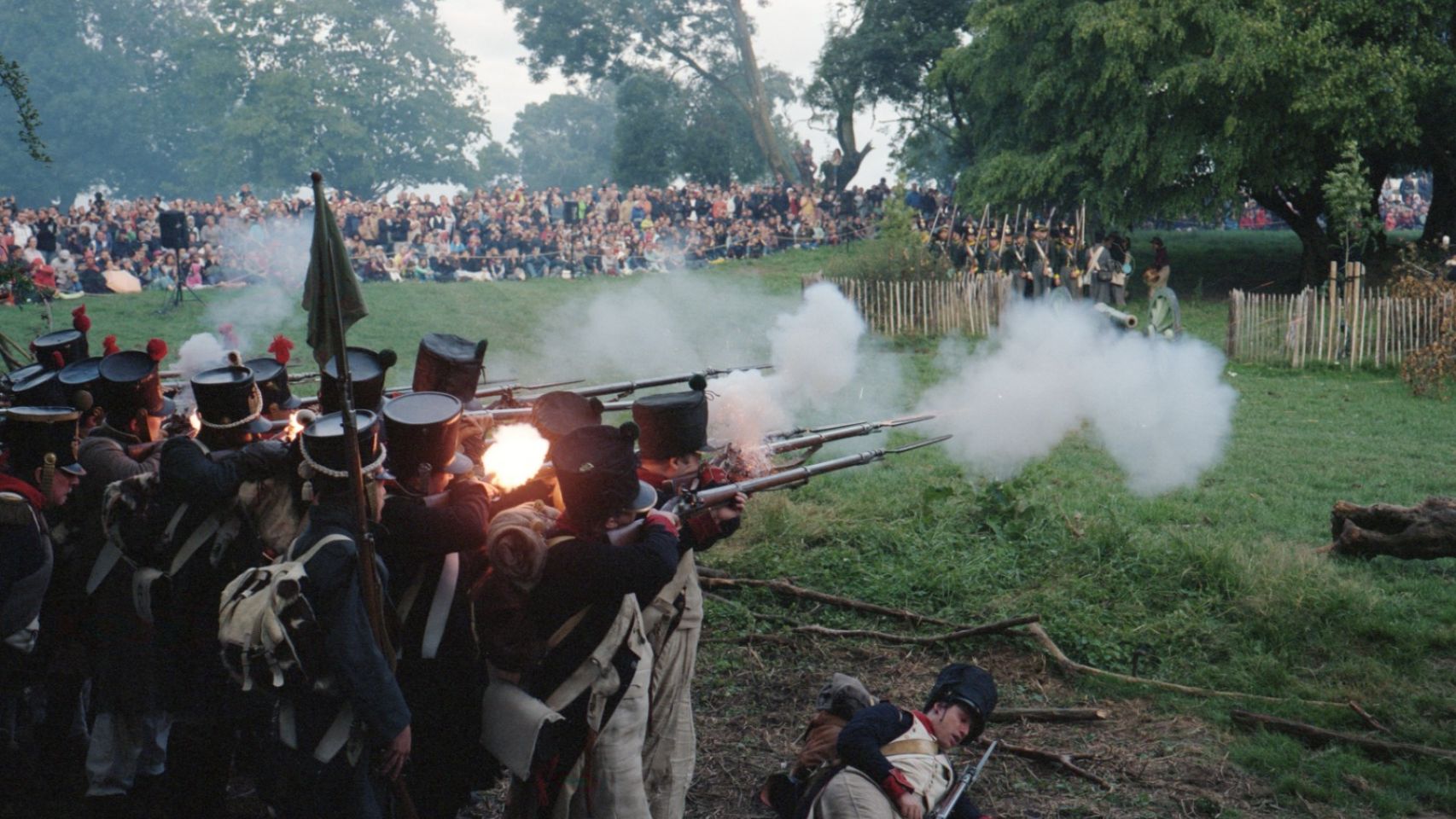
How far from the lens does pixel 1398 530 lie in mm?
7848

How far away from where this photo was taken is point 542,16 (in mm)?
41781

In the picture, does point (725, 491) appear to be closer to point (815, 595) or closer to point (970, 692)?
point (970, 692)

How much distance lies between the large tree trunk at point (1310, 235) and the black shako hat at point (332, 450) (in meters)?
25.5

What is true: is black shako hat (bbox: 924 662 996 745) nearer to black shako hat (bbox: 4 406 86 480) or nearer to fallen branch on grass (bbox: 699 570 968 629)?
fallen branch on grass (bbox: 699 570 968 629)

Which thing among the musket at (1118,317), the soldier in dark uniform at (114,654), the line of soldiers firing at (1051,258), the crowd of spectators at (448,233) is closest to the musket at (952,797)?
the soldier in dark uniform at (114,654)

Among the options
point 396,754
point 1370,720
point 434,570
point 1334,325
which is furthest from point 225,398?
point 1334,325

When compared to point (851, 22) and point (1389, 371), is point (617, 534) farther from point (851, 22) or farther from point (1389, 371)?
point (851, 22)

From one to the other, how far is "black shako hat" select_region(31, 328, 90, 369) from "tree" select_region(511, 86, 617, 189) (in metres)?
62.6

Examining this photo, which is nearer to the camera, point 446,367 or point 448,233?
point 446,367

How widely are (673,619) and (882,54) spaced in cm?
3540

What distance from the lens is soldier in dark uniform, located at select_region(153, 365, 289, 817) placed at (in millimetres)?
4266

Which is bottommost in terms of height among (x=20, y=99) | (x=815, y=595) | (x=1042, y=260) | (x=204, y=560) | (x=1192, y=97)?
(x=815, y=595)

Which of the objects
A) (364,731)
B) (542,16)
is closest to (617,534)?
(364,731)

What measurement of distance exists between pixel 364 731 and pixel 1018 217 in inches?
1018
